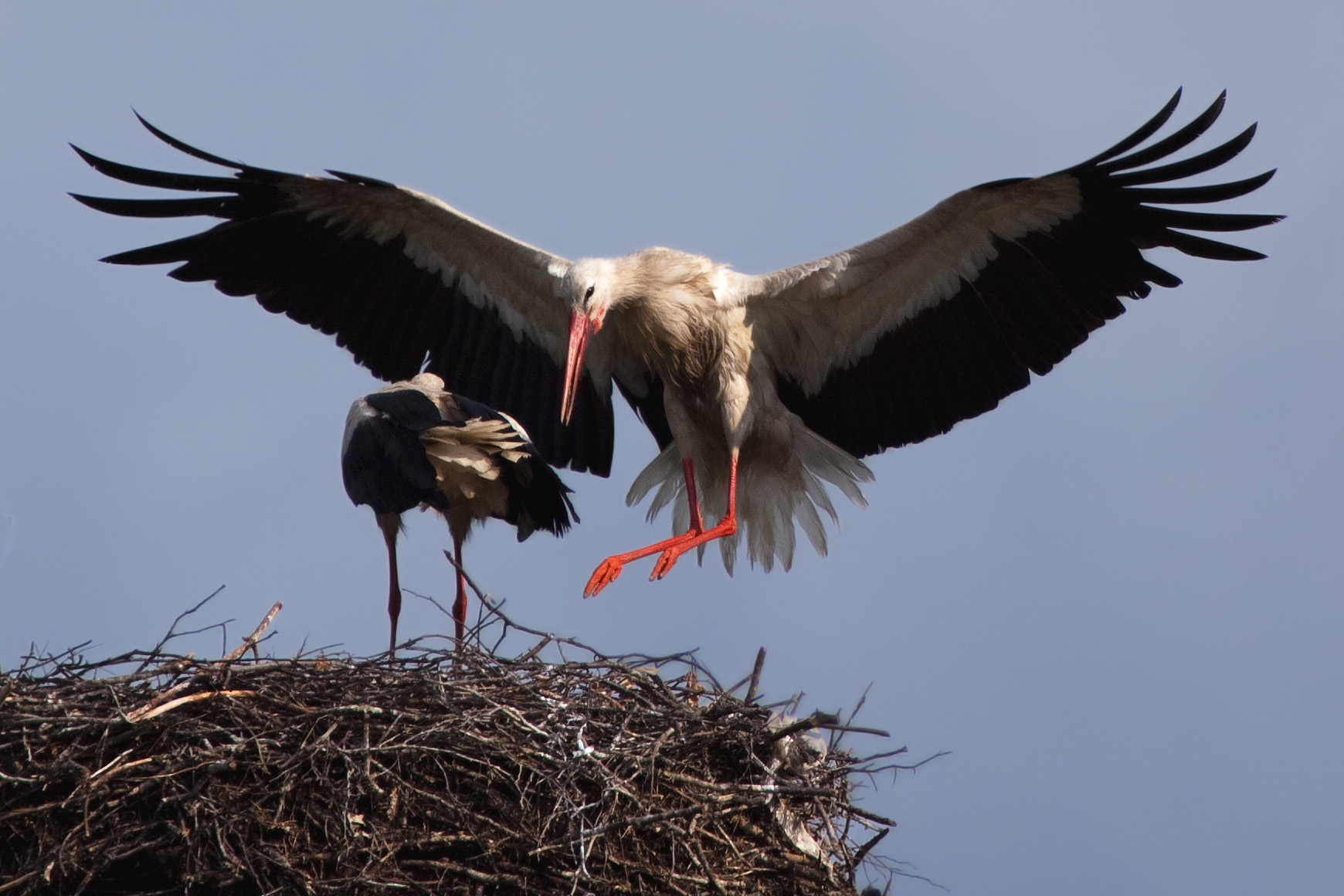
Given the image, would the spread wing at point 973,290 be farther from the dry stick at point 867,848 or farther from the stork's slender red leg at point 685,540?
the dry stick at point 867,848

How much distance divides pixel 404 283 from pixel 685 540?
1.86 metres

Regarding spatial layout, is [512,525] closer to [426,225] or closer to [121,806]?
[426,225]

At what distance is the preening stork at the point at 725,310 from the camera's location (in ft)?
20.6

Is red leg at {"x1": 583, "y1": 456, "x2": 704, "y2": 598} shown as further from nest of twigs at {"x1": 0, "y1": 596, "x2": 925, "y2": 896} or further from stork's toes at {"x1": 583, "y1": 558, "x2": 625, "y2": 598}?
nest of twigs at {"x1": 0, "y1": 596, "x2": 925, "y2": 896}

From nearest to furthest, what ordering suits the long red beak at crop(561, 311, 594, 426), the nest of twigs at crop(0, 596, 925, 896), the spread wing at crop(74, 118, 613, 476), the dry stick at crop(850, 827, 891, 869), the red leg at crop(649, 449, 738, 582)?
the nest of twigs at crop(0, 596, 925, 896)
the dry stick at crop(850, 827, 891, 869)
the long red beak at crop(561, 311, 594, 426)
the red leg at crop(649, 449, 738, 582)
the spread wing at crop(74, 118, 613, 476)

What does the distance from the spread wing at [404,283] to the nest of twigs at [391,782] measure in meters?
→ 2.54

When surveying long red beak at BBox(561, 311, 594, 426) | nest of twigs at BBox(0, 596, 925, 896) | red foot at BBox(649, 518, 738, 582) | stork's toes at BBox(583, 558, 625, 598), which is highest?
long red beak at BBox(561, 311, 594, 426)

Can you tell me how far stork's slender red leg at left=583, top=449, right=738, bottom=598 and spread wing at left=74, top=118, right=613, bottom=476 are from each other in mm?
571

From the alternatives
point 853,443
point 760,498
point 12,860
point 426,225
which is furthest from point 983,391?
point 12,860

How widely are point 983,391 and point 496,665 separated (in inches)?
112

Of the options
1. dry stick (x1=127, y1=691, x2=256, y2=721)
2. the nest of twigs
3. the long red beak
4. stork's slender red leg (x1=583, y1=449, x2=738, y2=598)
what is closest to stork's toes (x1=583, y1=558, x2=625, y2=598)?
stork's slender red leg (x1=583, y1=449, x2=738, y2=598)

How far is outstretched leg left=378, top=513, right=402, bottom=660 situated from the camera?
6465mm

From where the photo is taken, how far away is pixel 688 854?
448 centimetres

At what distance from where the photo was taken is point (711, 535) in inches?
253
